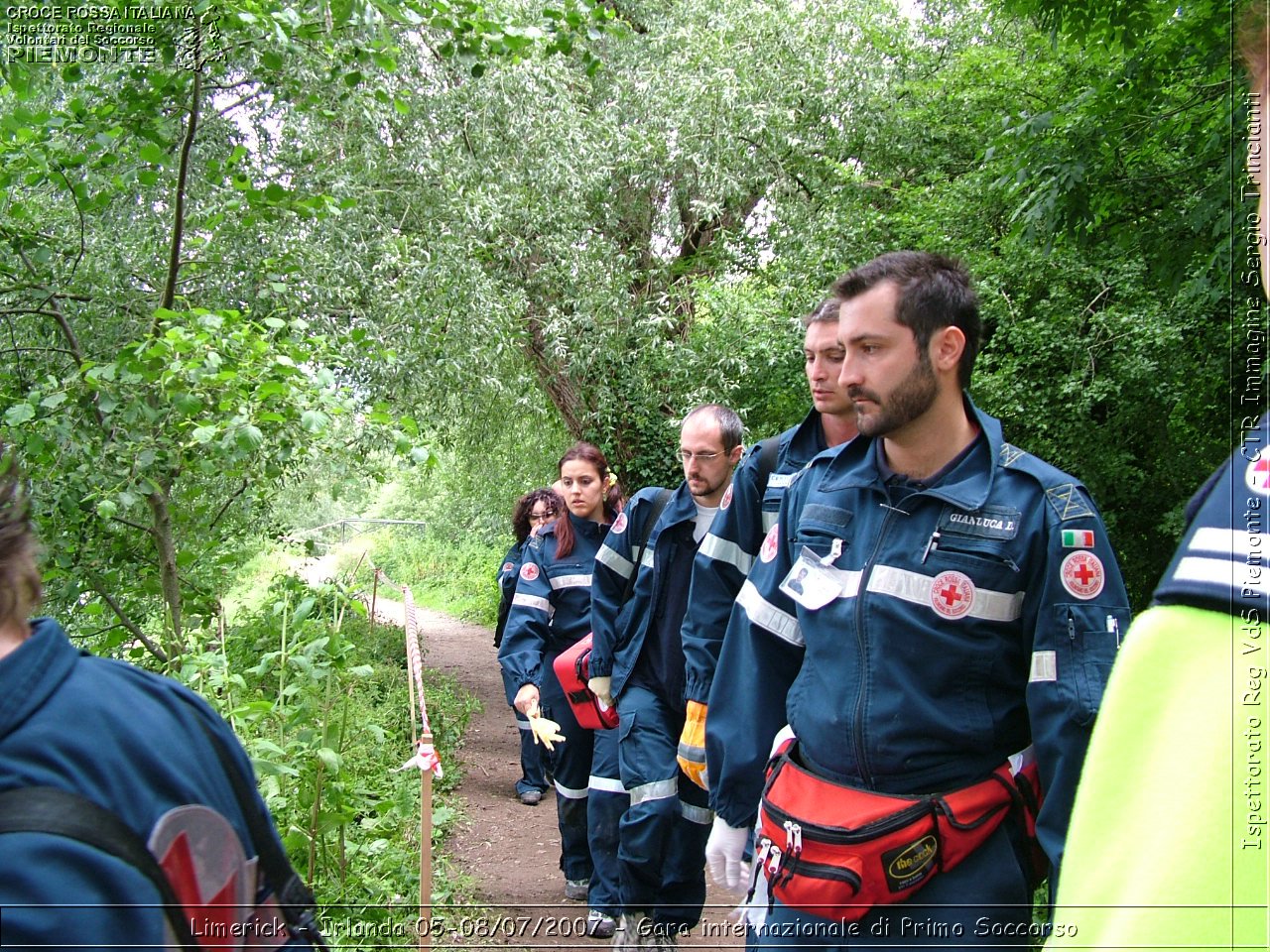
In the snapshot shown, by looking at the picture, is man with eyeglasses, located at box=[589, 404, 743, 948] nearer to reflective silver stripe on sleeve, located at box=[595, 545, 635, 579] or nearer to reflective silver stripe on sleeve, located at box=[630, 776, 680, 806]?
reflective silver stripe on sleeve, located at box=[630, 776, 680, 806]

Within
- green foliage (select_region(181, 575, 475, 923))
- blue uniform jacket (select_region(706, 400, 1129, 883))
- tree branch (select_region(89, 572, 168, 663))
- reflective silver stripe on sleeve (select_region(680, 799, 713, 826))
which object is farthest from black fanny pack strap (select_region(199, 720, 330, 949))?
tree branch (select_region(89, 572, 168, 663))

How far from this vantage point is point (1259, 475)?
81 cm

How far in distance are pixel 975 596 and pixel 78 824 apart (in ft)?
6.46

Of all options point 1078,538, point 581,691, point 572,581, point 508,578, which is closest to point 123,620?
point 581,691

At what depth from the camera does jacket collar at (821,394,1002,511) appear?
2748 mm

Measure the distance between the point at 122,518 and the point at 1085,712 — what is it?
14.0ft

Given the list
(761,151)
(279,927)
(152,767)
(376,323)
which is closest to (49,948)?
(152,767)

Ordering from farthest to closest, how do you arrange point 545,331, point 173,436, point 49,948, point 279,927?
point 545,331
point 173,436
point 279,927
point 49,948

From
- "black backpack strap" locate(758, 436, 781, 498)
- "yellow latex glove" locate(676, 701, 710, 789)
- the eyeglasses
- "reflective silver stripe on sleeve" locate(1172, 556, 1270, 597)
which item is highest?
"reflective silver stripe on sleeve" locate(1172, 556, 1270, 597)

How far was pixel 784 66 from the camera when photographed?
12594mm

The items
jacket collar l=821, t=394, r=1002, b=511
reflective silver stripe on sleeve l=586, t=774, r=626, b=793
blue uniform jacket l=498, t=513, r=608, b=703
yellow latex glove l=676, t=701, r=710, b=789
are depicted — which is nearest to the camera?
jacket collar l=821, t=394, r=1002, b=511

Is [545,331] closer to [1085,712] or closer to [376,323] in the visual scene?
[376,323]

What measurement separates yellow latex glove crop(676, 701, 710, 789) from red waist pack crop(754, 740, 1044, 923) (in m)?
0.82

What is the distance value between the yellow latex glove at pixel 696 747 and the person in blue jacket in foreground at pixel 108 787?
1.94 m
